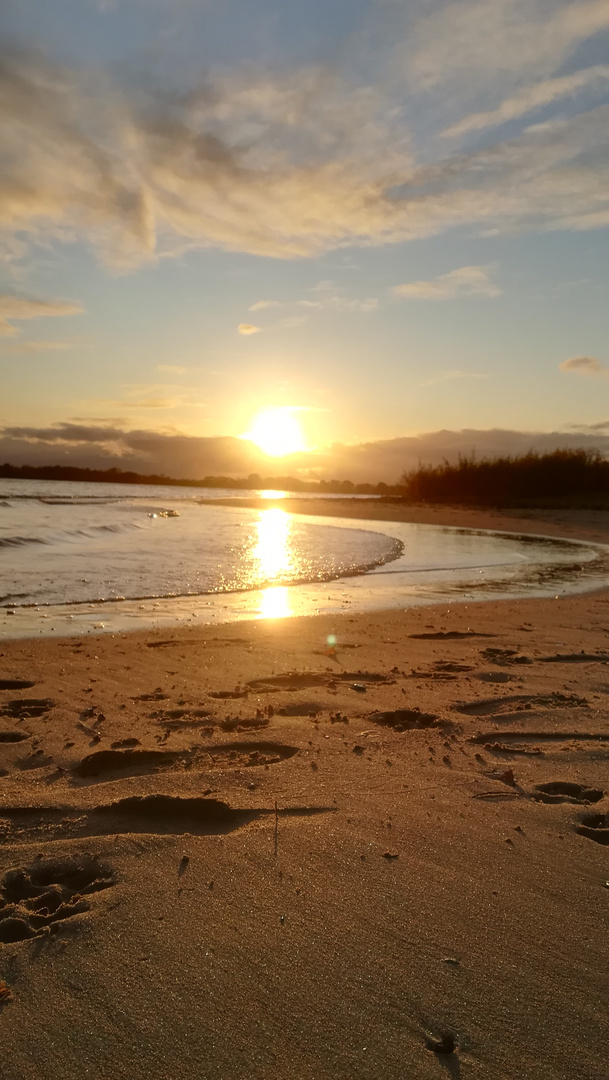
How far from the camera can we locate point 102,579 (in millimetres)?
11281

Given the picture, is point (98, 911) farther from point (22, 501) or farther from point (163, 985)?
point (22, 501)

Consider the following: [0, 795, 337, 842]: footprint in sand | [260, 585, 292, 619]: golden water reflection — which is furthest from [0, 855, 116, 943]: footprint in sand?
[260, 585, 292, 619]: golden water reflection

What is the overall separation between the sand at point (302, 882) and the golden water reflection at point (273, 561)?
411cm

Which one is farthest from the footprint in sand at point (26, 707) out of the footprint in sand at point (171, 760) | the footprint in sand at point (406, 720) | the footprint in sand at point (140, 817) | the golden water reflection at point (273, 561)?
the golden water reflection at point (273, 561)

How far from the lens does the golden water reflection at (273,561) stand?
30.7 feet

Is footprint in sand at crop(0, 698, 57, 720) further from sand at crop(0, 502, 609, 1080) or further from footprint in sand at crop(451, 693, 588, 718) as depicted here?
footprint in sand at crop(451, 693, 588, 718)

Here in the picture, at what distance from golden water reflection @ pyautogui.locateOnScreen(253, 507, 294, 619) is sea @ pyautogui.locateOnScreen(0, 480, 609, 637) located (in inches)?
1.1

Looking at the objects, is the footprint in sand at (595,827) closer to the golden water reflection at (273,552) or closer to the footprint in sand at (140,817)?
the footprint in sand at (140,817)

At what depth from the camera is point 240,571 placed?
42.8ft

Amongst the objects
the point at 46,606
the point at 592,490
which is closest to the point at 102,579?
the point at 46,606

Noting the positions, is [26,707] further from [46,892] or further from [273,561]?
[273,561]

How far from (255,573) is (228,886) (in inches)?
402

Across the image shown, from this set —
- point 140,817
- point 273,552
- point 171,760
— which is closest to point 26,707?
point 171,760

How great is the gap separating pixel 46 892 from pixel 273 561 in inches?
472
